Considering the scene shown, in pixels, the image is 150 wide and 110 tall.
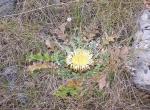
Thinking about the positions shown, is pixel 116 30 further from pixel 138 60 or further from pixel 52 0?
pixel 52 0

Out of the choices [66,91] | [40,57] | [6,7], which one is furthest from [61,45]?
[6,7]

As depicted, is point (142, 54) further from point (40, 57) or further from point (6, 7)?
point (6, 7)

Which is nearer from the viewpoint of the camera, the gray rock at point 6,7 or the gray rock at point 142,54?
the gray rock at point 142,54

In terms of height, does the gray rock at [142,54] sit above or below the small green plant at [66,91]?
above

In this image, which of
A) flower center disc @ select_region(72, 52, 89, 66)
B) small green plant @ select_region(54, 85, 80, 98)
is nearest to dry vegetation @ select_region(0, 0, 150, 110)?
small green plant @ select_region(54, 85, 80, 98)

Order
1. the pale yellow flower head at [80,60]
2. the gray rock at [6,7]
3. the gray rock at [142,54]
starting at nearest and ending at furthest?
the gray rock at [142,54]
the pale yellow flower head at [80,60]
the gray rock at [6,7]

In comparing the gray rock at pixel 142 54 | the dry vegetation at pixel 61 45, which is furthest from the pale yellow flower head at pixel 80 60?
the gray rock at pixel 142 54

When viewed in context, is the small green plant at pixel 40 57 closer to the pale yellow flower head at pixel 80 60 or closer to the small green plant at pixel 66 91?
the pale yellow flower head at pixel 80 60
